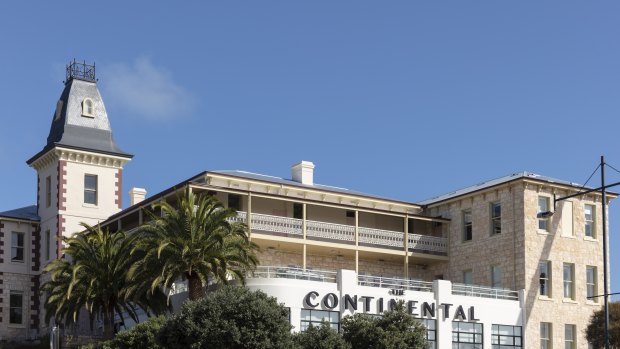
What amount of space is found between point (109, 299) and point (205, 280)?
21.1 feet

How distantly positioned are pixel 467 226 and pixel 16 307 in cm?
2554

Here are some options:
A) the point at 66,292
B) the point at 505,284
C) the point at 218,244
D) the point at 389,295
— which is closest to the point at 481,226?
the point at 505,284

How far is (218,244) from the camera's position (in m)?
46.0

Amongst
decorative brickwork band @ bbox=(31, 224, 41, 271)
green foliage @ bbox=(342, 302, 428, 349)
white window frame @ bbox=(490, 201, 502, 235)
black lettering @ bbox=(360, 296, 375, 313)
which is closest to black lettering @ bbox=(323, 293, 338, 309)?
black lettering @ bbox=(360, 296, 375, 313)

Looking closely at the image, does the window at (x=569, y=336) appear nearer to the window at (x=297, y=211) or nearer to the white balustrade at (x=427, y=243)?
the white balustrade at (x=427, y=243)

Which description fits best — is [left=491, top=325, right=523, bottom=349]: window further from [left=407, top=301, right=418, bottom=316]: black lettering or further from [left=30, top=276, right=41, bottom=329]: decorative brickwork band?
[left=30, top=276, right=41, bottom=329]: decorative brickwork band

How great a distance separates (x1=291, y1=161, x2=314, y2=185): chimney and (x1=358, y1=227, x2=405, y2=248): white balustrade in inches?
217

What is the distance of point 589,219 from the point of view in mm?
58375

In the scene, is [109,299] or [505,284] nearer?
[109,299]

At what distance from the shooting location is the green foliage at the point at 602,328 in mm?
53938

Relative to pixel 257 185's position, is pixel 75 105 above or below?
above

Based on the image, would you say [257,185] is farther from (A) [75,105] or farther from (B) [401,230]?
(A) [75,105]

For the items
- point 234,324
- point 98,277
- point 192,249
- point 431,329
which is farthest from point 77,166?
point 234,324

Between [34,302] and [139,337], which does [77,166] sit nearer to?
[34,302]
